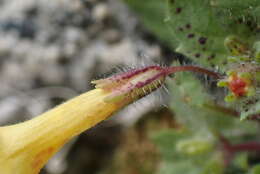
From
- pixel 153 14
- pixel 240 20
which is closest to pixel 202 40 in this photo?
pixel 240 20

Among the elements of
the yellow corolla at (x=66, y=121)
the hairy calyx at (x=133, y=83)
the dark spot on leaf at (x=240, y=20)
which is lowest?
the yellow corolla at (x=66, y=121)

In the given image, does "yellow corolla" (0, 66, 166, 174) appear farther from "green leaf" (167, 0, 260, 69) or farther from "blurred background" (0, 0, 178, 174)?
"blurred background" (0, 0, 178, 174)

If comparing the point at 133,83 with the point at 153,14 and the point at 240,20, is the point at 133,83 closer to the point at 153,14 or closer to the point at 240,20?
the point at 240,20

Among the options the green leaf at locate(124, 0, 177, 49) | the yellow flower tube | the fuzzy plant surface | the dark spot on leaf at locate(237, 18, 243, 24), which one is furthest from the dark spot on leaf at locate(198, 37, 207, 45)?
the green leaf at locate(124, 0, 177, 49)

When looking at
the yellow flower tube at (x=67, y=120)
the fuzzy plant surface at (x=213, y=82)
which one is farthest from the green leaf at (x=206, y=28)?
the yellow flower tube at (x=67, y=120)

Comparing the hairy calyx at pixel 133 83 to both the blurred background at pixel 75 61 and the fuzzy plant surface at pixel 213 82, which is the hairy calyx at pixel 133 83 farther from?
the blurred background at pixel 75 61

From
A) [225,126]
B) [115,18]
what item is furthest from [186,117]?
[115,18]
